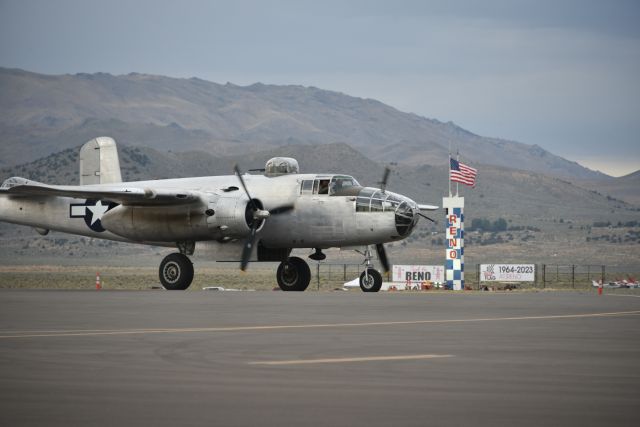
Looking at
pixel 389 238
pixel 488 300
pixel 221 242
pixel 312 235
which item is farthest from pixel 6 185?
pixel 488 300

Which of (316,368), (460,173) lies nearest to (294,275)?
(460,173)

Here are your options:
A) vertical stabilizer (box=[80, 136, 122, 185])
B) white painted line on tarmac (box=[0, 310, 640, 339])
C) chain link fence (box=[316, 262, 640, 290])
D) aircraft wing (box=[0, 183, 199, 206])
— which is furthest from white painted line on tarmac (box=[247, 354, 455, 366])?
chain link fence (box=[316, 262, 640, 290])

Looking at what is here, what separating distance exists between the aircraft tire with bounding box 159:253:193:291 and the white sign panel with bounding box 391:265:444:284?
65.0ft

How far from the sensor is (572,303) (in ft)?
103

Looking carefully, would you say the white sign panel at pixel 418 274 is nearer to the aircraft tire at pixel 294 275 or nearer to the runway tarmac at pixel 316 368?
the aircraft tire at pixel 294 275

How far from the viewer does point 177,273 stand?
132 feet

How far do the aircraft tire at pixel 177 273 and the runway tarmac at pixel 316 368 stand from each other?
1412cm

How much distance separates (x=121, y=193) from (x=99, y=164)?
8796 mm

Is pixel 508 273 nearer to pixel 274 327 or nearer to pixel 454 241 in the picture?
pixel 454 241

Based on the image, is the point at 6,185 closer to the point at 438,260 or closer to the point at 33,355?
the point at 33,355

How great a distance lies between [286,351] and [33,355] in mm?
3628

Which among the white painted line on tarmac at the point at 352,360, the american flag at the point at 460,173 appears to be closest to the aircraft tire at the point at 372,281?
the american flag at the point at 460,173

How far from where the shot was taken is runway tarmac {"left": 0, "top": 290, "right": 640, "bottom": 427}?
1067 cm

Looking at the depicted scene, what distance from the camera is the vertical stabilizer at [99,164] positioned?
152ft
